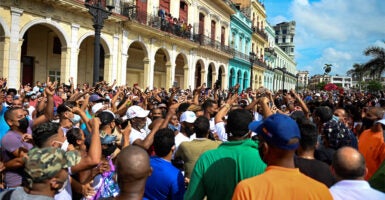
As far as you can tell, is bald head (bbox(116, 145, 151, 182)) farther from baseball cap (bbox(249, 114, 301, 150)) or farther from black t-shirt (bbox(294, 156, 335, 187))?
black t-shirt (bbox(294, 156, 335, 187))

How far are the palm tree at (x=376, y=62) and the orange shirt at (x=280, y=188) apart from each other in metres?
26.5

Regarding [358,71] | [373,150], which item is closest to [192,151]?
[373,150]

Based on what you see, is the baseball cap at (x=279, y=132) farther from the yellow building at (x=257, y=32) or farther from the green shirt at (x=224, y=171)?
the yellow building at (x=257, y=32)

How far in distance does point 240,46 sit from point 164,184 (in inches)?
1380

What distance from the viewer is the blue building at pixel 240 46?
111 ft

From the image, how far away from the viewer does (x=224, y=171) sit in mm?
2416

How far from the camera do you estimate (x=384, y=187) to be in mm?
2504

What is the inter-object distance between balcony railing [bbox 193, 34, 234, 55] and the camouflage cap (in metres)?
22.8

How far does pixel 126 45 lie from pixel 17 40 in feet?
20.7

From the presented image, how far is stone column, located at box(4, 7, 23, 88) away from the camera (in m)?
11.9

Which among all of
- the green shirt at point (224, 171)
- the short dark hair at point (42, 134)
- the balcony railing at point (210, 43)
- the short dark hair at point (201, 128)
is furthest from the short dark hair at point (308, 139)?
the balcony railing at point (210, 43)

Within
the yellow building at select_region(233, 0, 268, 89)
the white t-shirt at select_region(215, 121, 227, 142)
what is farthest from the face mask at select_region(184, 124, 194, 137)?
the yellow building at select_region(233, 0, 268, 89)

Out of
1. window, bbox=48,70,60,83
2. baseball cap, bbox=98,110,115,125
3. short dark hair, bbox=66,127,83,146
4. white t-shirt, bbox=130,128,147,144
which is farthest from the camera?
window, bbox=48,70,60,83

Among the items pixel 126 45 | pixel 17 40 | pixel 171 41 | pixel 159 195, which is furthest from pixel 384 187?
pixel 171 41
